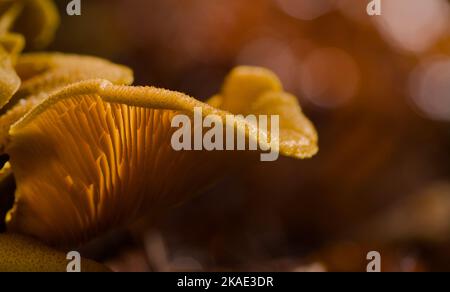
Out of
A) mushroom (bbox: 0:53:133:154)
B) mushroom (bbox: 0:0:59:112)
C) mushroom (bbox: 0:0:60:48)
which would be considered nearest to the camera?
mushroom (bbox: 0:53:133:154)

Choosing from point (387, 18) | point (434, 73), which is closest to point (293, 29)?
point (387, 18)

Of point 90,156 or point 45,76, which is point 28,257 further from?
point 45,76

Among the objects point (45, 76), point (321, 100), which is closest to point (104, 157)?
point (45, 76)

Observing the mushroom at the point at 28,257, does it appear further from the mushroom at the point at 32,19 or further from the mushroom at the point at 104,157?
the mushroom at the point at 32,19

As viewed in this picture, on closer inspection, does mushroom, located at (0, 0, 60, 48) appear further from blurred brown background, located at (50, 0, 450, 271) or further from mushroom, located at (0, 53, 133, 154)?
blurred brown background, located at (50, 0, 450, 271)

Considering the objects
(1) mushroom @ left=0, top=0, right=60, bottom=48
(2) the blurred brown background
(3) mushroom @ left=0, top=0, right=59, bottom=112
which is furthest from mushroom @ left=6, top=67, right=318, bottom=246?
(2) the blurred brown background

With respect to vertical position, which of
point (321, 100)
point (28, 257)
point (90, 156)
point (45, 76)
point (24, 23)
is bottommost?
point (28, 257)
